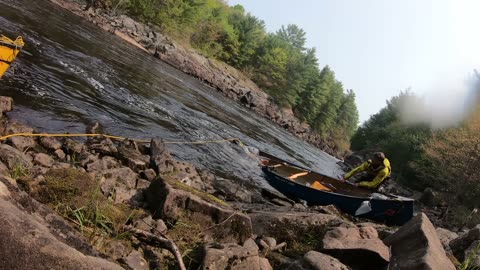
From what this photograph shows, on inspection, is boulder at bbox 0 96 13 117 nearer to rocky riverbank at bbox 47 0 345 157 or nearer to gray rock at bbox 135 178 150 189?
gray rock at bbox 135 178 150 189

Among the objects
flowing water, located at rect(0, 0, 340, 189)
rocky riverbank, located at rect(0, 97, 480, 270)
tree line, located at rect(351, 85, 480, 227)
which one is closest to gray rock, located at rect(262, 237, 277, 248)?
rocky riverbank, located at rect(0, 97, 480, 270)

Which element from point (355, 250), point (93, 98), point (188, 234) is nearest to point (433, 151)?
point (93, 98)

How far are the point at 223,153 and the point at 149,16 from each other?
40544 mm

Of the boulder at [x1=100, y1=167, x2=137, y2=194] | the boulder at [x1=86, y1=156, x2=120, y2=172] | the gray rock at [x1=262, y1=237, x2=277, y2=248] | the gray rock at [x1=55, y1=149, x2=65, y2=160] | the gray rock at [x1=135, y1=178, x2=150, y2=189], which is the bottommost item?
the gray rock at [x1=55, y1=149, x2=65, y2=160]

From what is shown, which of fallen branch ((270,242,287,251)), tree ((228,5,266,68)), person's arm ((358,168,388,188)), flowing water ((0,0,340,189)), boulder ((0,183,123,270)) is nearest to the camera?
boulder ((0,183,123,270))

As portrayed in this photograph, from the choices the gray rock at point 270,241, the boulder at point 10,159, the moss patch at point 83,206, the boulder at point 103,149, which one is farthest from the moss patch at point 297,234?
the boulder at point 103,149

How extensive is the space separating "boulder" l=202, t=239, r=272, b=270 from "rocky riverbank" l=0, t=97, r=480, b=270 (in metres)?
0.01

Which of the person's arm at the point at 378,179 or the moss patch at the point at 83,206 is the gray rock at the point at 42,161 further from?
the person's arm at the point at 378,179

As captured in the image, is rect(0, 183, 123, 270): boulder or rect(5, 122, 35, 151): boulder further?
rect(5, 122, 35, 151): boulder

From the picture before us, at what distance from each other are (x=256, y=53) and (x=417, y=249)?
68.8 meters

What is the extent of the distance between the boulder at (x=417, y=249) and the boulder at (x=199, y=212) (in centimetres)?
235

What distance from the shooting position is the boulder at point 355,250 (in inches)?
223

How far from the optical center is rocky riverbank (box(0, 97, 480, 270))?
244 centimetres

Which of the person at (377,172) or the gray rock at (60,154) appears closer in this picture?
the gray rock at (60,154)
